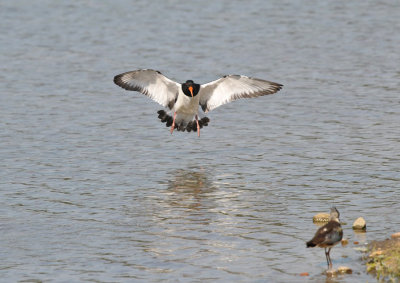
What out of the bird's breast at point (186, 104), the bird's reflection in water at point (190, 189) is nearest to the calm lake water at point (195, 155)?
the bird's reflection in water at point (190, 189)

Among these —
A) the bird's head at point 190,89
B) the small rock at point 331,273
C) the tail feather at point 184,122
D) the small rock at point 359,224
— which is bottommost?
the small rock at point 331,273

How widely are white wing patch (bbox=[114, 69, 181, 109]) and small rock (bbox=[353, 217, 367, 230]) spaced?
7.07 meters

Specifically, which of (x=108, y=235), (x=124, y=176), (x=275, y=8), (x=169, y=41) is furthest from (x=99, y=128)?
(x=275, y=8)

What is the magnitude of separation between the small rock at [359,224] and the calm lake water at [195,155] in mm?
243

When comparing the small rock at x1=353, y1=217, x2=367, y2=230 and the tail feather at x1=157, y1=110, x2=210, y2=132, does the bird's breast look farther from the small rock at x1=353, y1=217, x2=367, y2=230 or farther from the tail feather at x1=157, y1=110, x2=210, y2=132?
the small rock at x1=353, y1=217, x2=367, y2=230

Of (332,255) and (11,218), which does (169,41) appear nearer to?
(11,218)

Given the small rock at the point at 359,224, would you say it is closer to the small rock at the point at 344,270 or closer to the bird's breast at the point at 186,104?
the small rock at the point at 344,270

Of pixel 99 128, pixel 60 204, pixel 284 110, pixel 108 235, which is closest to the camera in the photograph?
pixel 108 235

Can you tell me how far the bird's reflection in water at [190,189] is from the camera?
14953 millimetres

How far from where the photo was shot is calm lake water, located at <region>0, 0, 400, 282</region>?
12246mm

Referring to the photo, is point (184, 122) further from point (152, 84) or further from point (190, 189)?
point (190, 189)

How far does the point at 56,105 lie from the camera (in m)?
22.2

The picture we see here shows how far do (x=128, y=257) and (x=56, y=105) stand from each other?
1065 centimetres

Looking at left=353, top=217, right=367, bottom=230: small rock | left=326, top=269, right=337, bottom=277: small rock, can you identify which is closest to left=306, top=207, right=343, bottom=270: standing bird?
left=326, top=269, right=337, bottom=277: small rock
